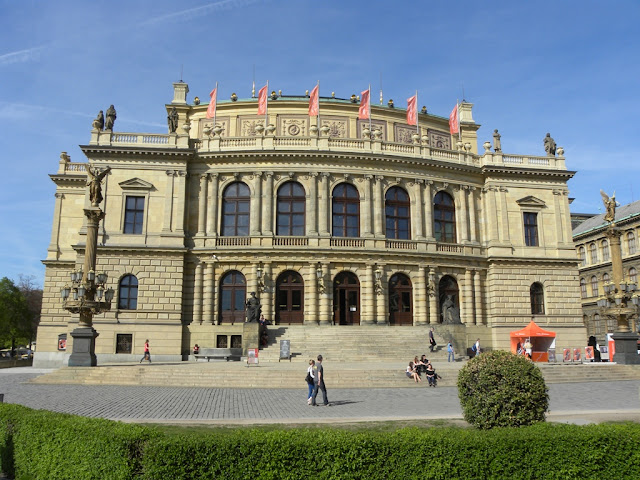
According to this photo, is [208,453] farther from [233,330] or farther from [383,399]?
[233,330]

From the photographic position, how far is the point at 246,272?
130 ft

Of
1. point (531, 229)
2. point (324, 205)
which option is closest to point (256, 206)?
point (324, 205)

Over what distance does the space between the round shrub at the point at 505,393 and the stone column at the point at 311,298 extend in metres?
28.1

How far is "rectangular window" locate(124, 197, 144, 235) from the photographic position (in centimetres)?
3978

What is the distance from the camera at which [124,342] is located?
124ft

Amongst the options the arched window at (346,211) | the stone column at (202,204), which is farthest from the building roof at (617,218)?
the stone column at (202,204)

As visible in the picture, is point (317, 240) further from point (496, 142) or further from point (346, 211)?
point (496, 142)

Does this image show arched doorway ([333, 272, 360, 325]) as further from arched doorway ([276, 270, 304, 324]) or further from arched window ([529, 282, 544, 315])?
arched window ([529, 282, 544, 315])

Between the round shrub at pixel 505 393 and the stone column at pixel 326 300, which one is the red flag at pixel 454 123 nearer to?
the stone column at pixel 326 300

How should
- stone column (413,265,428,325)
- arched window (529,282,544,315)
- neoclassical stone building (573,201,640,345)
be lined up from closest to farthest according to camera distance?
1. stone column (413,265,428,325)
2. arched window (529,282,544,315)
3. neoclassical stone building (573,201,640,345)

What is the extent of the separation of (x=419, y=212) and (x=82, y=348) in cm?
2618

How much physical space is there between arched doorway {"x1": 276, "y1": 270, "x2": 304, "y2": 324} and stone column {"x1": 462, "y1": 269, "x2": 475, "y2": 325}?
521 inches

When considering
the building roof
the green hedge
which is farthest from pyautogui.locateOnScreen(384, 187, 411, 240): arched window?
the building roof

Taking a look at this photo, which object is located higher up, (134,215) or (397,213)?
(397,213)
